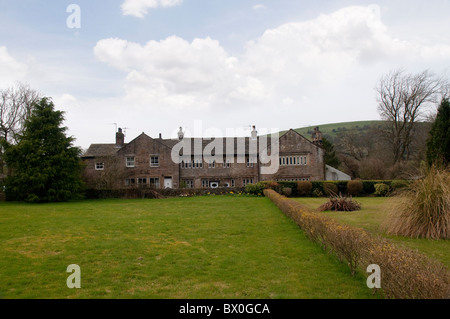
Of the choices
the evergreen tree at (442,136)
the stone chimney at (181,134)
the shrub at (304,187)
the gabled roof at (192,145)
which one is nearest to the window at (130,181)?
the gabled roof at (192,145)

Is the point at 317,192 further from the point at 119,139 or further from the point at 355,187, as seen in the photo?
the point at 119,139

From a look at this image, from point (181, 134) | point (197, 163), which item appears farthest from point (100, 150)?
point (197, 163)

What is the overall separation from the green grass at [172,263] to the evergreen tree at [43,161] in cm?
1808

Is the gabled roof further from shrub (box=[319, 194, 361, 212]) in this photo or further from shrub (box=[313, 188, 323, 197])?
shrub (box=[319, 194, 361, 212])

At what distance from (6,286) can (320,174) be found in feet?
129

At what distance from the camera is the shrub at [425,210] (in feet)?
34.0

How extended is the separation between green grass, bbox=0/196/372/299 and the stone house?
2853 cm

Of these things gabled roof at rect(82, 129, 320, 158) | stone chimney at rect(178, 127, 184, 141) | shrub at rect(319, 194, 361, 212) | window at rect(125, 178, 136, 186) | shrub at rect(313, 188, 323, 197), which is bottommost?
shrub at rect(313, 188, 323, 197)

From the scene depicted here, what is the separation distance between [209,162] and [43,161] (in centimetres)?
1941

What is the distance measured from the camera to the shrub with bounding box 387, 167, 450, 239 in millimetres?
10352

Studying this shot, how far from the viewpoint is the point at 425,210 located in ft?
35.3

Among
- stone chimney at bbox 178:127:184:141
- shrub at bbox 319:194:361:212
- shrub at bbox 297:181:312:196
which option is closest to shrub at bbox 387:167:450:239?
shrub at bbox 319:194:361:212
